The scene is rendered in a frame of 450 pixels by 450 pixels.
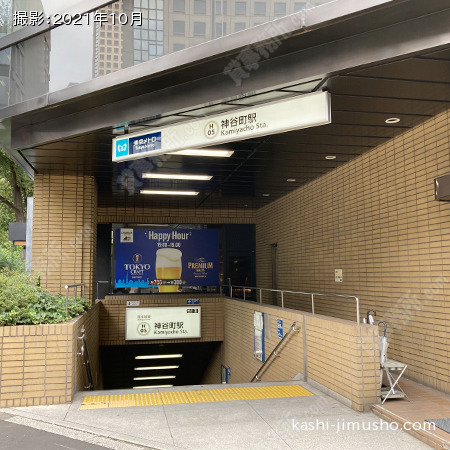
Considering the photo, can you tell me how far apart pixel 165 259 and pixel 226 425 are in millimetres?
10589

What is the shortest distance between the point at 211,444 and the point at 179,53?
4.51 meters

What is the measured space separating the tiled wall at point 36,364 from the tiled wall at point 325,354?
356 cm

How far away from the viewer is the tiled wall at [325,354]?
6.02 metres

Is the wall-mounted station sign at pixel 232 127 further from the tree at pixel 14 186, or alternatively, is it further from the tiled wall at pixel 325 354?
the tree at pixel 14 186

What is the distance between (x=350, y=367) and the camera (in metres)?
6.18

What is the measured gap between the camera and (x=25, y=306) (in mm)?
6926

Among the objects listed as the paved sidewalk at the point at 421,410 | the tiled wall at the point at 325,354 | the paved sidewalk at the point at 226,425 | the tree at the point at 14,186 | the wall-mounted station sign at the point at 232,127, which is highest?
the tree at the point at 14,186

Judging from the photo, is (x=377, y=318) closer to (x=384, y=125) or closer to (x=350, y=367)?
(x=350, y=367)

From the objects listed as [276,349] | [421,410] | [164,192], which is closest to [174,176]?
[164,192]

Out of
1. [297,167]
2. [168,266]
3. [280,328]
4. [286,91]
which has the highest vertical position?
[286,91]

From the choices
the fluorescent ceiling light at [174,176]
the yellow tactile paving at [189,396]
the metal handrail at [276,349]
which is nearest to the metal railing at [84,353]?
the yellow tactile paving at [189,396]

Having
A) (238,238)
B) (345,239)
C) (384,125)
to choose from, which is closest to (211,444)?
(384,125)

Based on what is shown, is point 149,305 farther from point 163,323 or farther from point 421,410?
point 421,410

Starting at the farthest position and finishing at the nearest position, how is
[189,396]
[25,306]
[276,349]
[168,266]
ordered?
[168,266], [276,349], [25,306], [189,396]
